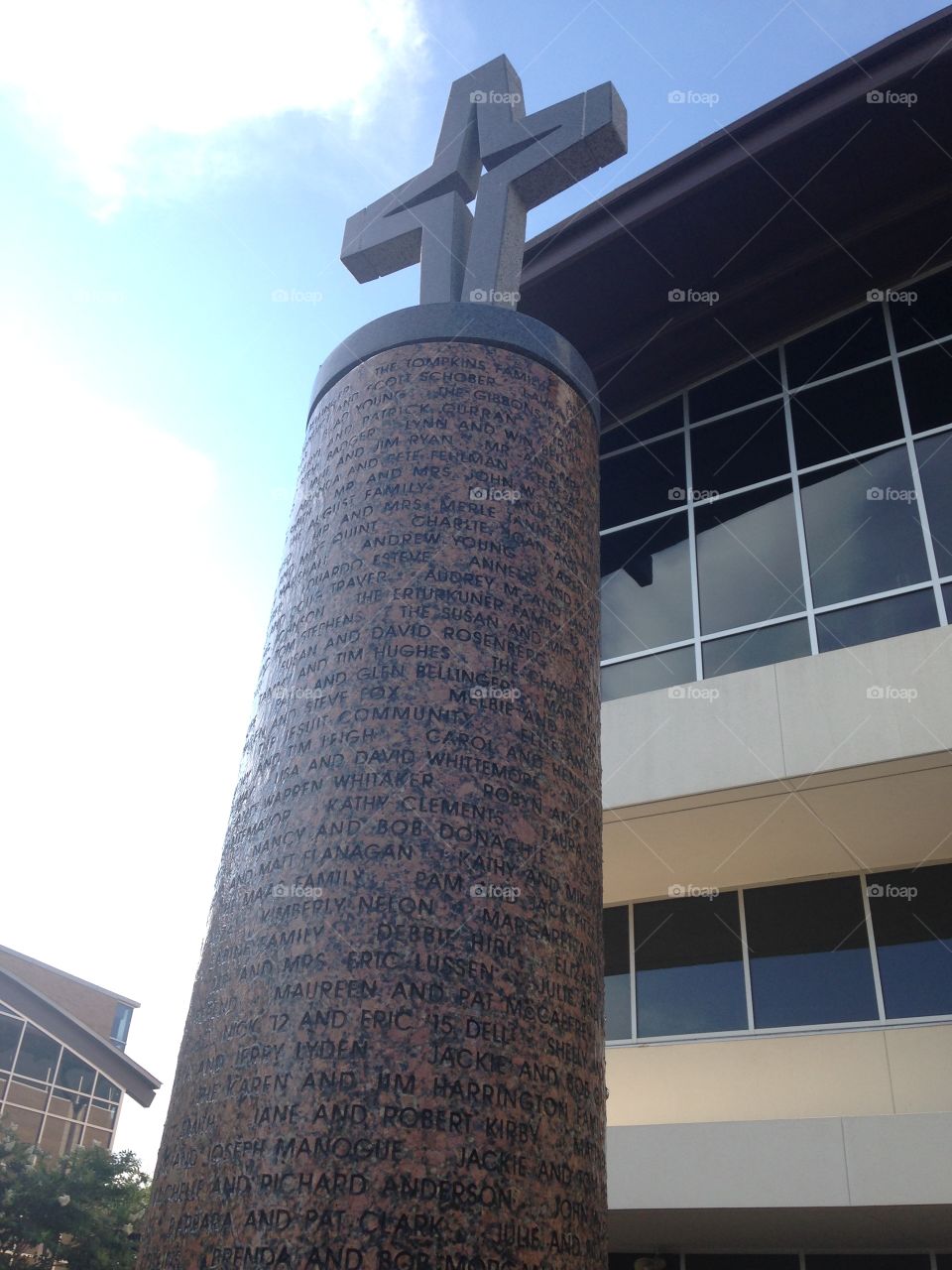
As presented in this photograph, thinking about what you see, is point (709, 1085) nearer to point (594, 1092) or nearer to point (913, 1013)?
point (913, 1013)

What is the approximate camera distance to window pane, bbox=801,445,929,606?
11.7m

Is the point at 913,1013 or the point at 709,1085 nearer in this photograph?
the point at 913,1013

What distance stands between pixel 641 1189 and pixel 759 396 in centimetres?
968

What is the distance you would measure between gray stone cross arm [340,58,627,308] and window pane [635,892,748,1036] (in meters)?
8.60

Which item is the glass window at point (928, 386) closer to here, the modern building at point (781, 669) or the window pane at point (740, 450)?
the modern building at point (781, 669)

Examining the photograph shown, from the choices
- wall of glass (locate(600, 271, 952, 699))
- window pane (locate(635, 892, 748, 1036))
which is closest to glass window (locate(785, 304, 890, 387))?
wall of glass (locate(600, 271, 952, 699))

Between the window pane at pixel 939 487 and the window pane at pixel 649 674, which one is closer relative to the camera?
the window pane at pixel 939 487

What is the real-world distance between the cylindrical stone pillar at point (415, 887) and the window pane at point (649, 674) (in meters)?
7.94

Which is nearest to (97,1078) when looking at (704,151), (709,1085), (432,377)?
(709,1085)

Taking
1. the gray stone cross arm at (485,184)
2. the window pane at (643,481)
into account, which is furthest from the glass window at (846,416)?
the gray stone cross arm at (485,184)

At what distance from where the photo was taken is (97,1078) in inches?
1531

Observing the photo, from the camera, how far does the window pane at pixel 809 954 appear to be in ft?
37.6

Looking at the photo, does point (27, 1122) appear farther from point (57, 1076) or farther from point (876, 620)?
point (876, 620)

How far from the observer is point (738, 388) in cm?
1456
